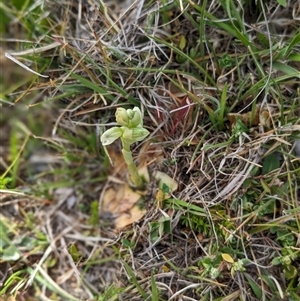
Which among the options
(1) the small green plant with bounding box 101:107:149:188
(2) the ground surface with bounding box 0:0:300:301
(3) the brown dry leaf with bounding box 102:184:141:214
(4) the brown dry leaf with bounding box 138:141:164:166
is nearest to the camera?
(1) the small green plant with bounding box 101:107:149:188

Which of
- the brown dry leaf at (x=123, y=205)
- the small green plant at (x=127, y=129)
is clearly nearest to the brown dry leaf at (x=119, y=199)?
the brown dry leaf at (x=123, y=205)

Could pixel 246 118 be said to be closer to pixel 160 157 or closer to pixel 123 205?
pixel 160 157

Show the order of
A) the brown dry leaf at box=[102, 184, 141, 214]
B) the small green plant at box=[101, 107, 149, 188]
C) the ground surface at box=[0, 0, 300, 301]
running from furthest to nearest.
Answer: the brown dry leaf at box=[102, 184, 141, 214]
the ground surface at box=[0, 0, 300, 301]
the small green plant at box=[101, 107, 149, 188]

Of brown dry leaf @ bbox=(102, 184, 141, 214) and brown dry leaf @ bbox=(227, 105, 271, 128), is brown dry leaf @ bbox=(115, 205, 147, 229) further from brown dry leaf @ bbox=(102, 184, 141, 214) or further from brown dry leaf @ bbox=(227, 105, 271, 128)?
brown dry leaf @ bbox=(227, 105, 271, 128)

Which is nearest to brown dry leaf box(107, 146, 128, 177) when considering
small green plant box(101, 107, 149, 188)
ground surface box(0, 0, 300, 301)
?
ground surface box(0, 0, 300, 301)


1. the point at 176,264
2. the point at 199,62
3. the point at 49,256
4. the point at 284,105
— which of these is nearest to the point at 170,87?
the point at 199,62

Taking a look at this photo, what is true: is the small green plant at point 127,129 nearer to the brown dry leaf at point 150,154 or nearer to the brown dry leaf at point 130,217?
the brown dry leaf at point 150,154

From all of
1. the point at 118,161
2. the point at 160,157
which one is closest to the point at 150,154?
the point at 160,157
